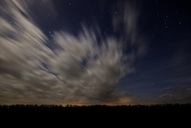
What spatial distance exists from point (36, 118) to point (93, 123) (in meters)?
6.06

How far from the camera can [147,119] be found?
19.3 m

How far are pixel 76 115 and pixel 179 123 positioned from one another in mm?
10721

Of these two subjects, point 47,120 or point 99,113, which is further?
point 99,113

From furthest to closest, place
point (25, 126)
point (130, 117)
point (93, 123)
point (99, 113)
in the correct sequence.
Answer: point (99, 113) < point (130, 117) < point (93, 123) < point (25, 126)

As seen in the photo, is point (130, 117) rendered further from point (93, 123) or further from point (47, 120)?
point (47, 120)

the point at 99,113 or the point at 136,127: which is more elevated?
the point at 99,113

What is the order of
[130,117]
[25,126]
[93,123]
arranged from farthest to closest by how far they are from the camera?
[130,117] → [93,123] → [25,126]

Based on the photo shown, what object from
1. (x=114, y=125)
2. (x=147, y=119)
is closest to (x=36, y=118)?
(x=114, y=125)

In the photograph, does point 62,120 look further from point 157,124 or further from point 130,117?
point 157,124

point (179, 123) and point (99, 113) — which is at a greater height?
point (99, 113)

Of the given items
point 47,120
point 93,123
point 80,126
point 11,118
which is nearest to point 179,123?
point 93,123

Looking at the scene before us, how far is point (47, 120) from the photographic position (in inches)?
736

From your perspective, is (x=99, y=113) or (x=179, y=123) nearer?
(x=179, y=123)

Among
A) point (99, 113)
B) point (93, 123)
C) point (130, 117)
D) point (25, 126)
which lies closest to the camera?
point (25, 126)
